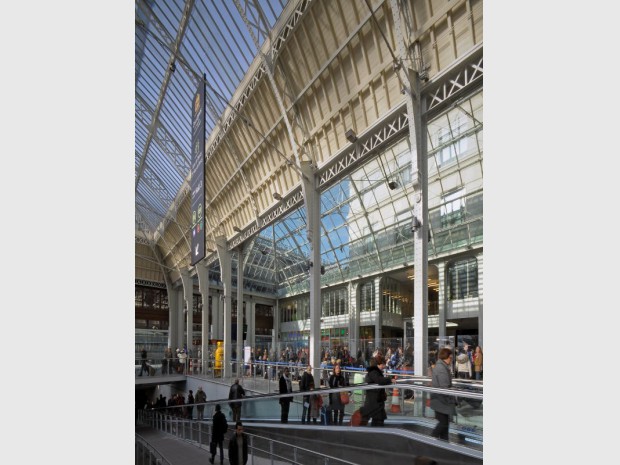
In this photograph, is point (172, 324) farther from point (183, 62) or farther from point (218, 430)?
point (218, 430)

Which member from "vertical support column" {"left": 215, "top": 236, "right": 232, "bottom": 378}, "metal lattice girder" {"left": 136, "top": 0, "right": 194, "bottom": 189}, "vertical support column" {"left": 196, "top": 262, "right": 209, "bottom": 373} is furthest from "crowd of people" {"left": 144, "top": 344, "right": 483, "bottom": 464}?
"vertical support column" {"left": 196, "top": 262, "right": 209, "bottom": 373}

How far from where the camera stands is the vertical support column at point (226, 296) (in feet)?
91.9

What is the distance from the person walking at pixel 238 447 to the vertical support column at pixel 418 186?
16.0 ft

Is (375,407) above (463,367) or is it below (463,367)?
above

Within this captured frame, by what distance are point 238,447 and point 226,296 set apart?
20.0 meters

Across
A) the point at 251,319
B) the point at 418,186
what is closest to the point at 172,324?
the point at 251,319

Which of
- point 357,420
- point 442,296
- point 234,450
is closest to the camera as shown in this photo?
point 357,420

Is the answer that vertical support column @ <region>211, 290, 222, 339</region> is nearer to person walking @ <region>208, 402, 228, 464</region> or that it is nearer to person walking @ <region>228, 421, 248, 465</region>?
person walking @ <region>208, 402, 228, 464</region>

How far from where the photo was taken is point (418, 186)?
1277 cm

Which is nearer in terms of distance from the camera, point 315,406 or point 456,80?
point 315,406

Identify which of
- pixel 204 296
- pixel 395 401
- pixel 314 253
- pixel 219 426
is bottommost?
pixel 219 426

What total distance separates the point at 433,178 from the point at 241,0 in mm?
12354

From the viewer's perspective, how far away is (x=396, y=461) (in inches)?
259

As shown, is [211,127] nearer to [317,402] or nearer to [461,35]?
[461,35]
